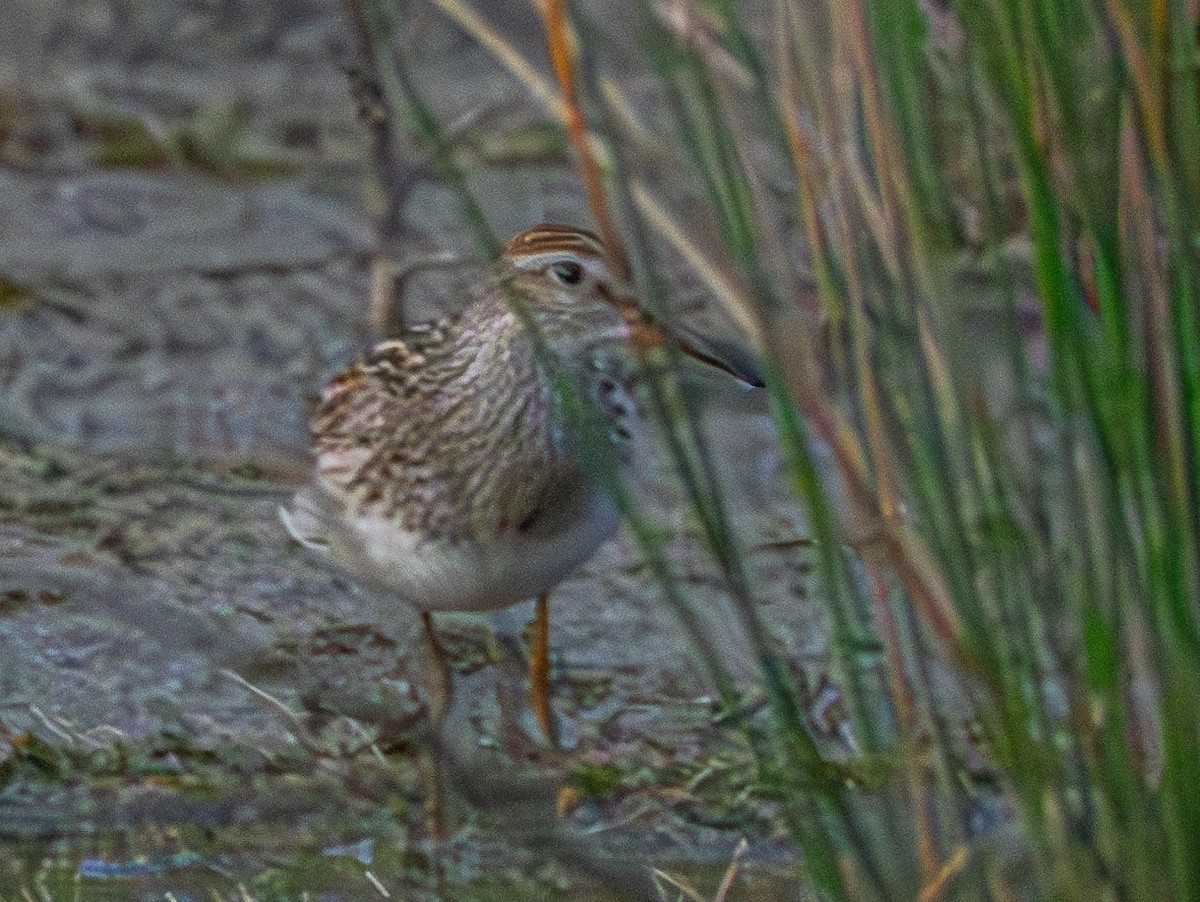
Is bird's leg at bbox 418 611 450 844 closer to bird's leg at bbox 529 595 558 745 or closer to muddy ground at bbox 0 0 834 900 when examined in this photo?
muddy ground at bbox 0 0 834 900

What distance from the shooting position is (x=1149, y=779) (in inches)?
89.7

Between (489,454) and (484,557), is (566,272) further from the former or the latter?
(484,557)

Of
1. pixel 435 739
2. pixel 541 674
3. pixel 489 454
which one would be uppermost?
pixel 489 454

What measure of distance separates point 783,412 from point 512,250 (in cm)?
162

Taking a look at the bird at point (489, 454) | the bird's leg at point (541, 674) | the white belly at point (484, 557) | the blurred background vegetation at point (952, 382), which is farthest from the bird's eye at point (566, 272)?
the blurred background vegetation at point (952, 382)

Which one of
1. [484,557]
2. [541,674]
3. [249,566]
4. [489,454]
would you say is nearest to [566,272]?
[489,454]

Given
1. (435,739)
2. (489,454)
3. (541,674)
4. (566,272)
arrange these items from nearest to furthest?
(566,272) < (489,454) < (435,739) < (541,674)

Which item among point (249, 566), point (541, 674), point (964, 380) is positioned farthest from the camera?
point (249, 566)

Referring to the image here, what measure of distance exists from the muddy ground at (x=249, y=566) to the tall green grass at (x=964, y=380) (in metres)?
0.31

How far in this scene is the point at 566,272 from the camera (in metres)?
3.38

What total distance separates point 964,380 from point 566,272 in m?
1.53

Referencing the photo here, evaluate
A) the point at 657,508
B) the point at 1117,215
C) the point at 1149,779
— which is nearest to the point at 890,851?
the point at 1149,779

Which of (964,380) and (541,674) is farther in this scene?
(541,674)

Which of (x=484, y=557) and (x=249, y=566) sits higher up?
(x=484, y=557)
